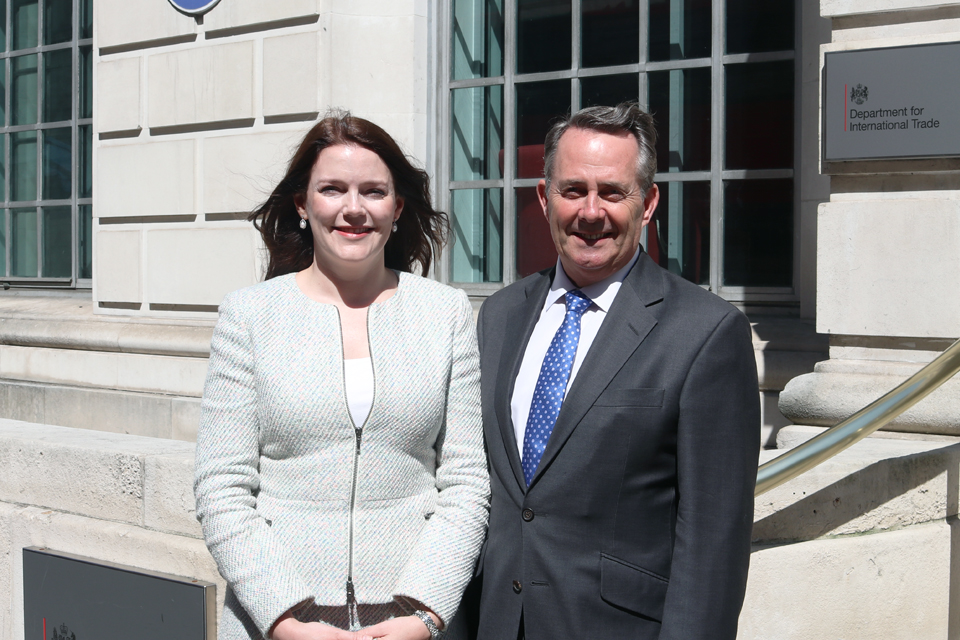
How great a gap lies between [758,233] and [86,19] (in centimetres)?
585

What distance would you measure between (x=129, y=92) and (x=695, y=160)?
406 cm

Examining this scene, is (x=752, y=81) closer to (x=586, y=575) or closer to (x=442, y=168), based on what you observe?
(x=442, y=168)

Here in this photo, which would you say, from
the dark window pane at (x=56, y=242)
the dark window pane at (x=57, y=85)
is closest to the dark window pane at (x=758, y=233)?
the dark window pane at (x=56, y=242)

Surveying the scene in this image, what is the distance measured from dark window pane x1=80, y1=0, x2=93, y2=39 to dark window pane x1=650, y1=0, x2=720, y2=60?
192 inches

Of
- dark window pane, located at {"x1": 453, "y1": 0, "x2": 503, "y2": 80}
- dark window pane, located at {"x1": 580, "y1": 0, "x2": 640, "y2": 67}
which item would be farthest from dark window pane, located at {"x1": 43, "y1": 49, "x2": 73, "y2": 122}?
dark window pane, located at {"x1": 580, "y1": 0, "x2": 640, "y2": 67}

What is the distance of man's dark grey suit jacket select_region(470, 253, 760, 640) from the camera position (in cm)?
209

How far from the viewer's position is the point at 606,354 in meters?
2.23

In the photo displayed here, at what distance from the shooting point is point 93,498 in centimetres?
393

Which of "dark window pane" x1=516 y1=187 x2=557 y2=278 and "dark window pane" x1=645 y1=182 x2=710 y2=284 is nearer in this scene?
"dark window pane" x1=645 y1=182 x2=710 y2=284

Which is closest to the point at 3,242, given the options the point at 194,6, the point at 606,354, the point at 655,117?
the point at 194,6

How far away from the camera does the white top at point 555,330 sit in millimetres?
2338

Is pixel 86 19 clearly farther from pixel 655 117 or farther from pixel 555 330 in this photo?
pixel 555 330

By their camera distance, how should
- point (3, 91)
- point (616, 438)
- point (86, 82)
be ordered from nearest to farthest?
1. point (616, 438)
2. point (86, 82)
3. point (3, 91)

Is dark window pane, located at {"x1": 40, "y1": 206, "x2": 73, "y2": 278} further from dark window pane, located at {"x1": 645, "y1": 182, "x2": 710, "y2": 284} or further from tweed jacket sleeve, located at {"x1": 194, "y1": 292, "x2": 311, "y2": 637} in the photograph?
tweed jacket sleeve, located at {"x1": 194, "y1": 292, "x2": 311, "y2": 637}
